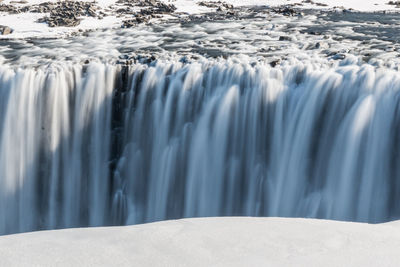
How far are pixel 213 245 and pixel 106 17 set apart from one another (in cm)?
1450

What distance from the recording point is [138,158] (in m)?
9.45

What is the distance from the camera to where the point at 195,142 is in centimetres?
907

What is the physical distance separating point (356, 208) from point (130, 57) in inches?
232

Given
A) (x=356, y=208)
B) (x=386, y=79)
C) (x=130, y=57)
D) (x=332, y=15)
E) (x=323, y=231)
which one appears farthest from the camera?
(x=332, y=15)

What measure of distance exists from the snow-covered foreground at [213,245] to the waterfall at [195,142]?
→ 14.7 ft

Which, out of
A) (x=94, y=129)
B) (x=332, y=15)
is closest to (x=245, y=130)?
(x=94, y=129)

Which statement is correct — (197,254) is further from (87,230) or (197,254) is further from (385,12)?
(385,12)

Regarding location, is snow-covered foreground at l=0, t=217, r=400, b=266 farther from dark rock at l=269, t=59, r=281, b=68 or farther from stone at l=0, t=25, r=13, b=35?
stone at l=0, t=25, r=13, b=35

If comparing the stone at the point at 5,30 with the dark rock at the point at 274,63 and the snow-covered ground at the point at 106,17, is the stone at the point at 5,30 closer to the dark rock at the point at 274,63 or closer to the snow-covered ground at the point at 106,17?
the snow-covered ground at the point at 106,17

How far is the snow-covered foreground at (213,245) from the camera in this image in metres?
2.88

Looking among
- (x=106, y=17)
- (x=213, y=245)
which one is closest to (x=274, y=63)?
(x=213, y=245)

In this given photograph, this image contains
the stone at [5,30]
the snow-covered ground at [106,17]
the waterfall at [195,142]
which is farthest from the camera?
the snow-covered ground at [106,17]

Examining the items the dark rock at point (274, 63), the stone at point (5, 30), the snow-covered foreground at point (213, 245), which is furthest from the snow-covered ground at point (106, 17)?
the snow-covered foreground at point (213, 245)

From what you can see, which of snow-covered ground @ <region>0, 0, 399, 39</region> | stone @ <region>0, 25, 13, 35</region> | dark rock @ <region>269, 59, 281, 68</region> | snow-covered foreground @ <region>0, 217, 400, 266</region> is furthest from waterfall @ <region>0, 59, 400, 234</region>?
snow-covered ground @ <region>0, 0, 399, 39</region>
